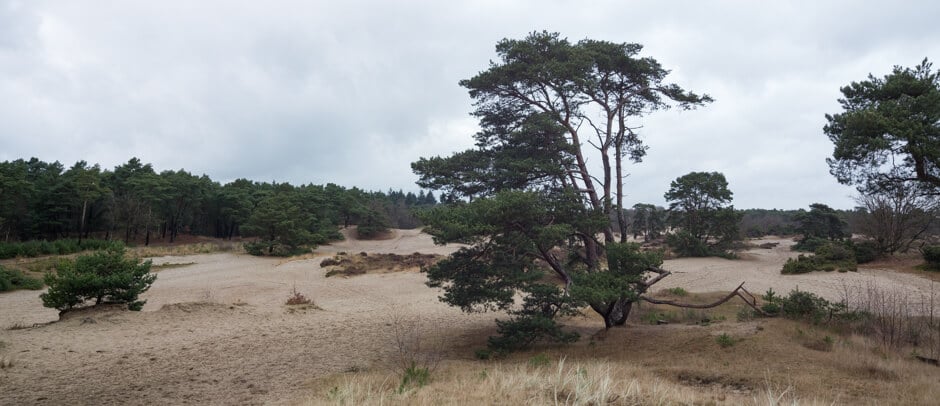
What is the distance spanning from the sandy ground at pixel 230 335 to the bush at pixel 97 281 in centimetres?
53

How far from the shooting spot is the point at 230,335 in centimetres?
1184

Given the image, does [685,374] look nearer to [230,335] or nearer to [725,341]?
[725,341]

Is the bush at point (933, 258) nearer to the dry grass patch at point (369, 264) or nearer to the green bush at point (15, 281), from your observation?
the dry grass patch at point (369, 264)

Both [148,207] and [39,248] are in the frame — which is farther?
[148,207]

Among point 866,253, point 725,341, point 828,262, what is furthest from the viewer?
point 866,253

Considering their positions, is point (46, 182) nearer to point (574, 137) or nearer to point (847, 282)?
point (574, 137)

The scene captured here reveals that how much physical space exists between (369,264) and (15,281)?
1613 centimetres

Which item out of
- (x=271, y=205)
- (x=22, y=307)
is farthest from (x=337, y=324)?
(x=271, y=205)

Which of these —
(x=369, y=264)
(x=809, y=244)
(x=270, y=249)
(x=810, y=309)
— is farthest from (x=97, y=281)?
(x=809, y=244)

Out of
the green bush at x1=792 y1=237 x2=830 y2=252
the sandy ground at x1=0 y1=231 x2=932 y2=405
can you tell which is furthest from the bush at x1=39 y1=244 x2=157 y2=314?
the green bush at x1=792 y1=237 x2=830 y2=252

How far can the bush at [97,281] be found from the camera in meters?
12.3

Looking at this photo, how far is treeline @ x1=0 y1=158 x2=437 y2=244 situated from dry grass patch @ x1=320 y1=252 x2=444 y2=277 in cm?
775

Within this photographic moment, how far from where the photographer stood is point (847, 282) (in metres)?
18.4

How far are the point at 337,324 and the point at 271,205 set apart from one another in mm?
24357
